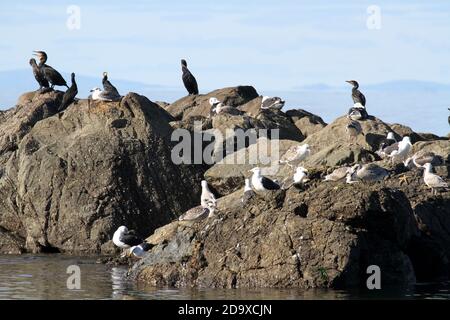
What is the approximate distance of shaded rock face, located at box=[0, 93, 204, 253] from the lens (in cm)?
3294

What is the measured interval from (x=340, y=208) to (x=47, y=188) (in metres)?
11.2

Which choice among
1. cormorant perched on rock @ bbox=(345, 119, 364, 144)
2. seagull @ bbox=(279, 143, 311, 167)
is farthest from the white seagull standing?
cormorant perched on rock @ bbox=(345, 119, 364, 144)

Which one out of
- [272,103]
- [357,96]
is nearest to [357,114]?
[357,96]

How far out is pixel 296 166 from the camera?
32.0m

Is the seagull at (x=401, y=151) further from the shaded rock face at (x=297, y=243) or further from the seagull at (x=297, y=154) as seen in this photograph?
the shaded rock face at (x=297, y=243)

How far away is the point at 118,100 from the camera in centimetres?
3522

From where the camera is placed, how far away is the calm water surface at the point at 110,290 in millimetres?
23594

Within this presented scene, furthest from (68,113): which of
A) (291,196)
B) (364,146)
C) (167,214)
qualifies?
(291,196)

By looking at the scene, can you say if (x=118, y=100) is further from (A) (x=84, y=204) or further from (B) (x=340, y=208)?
(B) (x=340, y=208)

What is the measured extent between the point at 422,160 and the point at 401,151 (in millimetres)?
1228

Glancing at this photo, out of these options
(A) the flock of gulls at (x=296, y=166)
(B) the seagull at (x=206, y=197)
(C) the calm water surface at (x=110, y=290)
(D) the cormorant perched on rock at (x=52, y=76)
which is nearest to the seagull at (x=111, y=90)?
(A) the flock of gulls at (x=296, y=166)

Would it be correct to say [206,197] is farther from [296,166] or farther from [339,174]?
[339,174]

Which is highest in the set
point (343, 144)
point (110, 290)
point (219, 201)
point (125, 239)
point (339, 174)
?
point (343, 144)
